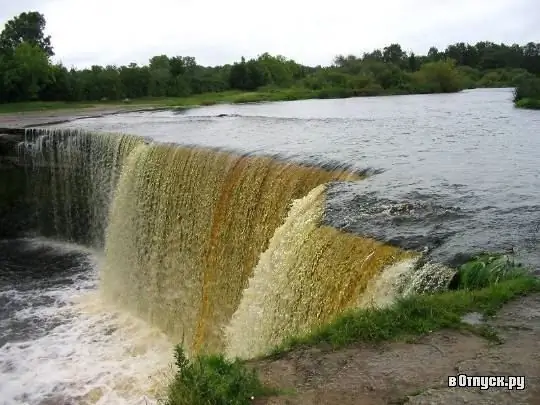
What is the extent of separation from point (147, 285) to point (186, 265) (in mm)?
1419

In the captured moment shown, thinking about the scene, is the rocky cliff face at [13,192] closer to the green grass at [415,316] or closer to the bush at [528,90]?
→ the green grass at [415,316]

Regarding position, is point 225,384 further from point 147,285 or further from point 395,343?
point 147,285

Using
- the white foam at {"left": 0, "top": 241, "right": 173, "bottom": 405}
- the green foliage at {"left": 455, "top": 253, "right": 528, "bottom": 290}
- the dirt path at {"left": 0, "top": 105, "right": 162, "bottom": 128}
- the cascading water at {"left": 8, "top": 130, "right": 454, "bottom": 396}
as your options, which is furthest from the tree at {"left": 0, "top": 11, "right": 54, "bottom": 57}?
the green foliage at {"left": 455, "top": 253, "right": 528, "bottom": 290}

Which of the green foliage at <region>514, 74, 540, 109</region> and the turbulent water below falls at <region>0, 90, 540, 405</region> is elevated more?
the green foliage at <region>514, 74, 540, 109</region>

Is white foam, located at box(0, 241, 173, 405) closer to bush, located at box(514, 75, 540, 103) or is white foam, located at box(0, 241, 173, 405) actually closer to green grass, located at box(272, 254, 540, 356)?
green grass, located at box(272, 254, 540, 356)

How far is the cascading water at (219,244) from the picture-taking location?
6.31m

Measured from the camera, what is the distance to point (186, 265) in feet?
35.3

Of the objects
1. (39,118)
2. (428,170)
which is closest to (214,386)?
(428,170)

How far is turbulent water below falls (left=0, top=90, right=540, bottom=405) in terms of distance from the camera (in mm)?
6559

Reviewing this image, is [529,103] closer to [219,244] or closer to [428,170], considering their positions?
[428,170]

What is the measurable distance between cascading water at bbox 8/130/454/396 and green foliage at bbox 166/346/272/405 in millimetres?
1897

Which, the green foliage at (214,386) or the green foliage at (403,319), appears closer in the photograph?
the green foliage at (214,386)

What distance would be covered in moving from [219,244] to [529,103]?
1676cm

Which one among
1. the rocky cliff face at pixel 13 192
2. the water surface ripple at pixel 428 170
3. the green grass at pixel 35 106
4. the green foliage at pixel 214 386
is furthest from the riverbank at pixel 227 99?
the green foliage at pixel 214 386
